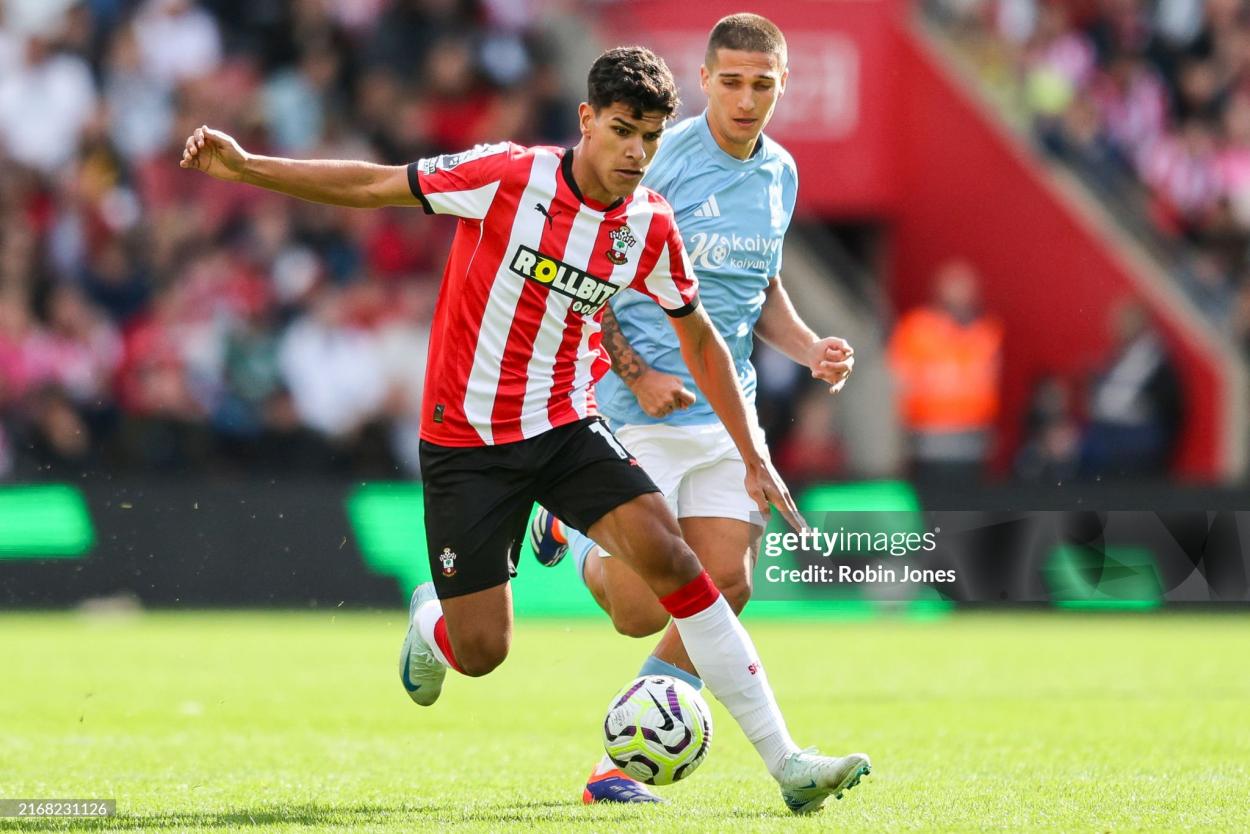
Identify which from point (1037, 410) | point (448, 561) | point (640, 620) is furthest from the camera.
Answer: point (1037, 410)

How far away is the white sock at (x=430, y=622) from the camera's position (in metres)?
6.78

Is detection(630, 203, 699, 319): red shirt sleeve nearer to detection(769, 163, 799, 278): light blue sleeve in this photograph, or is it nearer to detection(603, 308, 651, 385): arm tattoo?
detection(603, 308, 651, 385): arm tattoo

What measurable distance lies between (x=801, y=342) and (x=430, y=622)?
65.3 inches

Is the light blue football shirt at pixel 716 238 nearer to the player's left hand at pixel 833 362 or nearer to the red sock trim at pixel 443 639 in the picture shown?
the player's left hand at pixel 833 362

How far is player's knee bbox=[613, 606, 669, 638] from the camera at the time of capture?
687cm

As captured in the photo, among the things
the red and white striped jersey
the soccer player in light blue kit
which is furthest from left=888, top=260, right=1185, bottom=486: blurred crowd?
the red and white striped jersey

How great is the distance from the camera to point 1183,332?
1684 centimetres

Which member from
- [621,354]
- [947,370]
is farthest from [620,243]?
[947,370]

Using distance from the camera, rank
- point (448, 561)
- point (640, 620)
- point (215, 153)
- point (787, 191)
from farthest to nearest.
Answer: point (787, 191) → point (640, 620) → point (448, 561) → point (215, 153)

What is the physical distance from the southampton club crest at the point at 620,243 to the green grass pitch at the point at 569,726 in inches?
67.5

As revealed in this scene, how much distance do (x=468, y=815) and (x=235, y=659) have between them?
575 centimetres

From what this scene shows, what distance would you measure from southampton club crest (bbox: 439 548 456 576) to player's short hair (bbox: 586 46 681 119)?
A: 1529mm

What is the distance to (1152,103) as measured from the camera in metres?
19.0

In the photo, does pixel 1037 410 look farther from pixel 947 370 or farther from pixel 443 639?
pixel 443 639
